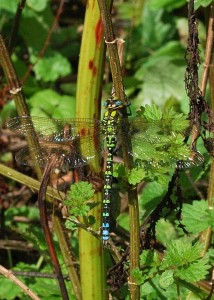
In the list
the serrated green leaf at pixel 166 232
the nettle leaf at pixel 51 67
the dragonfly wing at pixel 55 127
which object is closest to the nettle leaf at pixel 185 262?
the dragonfly wing at pixel 55 127

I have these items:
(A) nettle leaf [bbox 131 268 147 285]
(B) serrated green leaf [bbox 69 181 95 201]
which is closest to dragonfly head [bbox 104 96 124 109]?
(B) serrated green leaf [bbox 69 181 95 201]

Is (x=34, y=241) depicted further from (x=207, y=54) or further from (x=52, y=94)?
(x=52, y=94)

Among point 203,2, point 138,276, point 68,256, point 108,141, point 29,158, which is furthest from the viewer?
point 68,256

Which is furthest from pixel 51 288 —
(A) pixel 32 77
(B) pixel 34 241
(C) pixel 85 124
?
(A) pixel 32 77

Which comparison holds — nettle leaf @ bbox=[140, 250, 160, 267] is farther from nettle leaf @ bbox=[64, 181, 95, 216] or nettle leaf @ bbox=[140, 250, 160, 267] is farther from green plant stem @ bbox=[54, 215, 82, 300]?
green plant stem @ bbox=[54, 215, 82, 300]

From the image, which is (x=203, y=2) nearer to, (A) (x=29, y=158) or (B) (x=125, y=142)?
(B) (x=125, y=142)

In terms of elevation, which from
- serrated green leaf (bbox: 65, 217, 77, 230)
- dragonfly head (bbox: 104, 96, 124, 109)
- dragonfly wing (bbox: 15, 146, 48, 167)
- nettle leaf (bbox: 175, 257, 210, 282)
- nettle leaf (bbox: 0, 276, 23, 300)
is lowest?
nettle leaf (bbox: 0, 276, 23, 300)

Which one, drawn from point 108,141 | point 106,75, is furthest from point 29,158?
point 106,75
